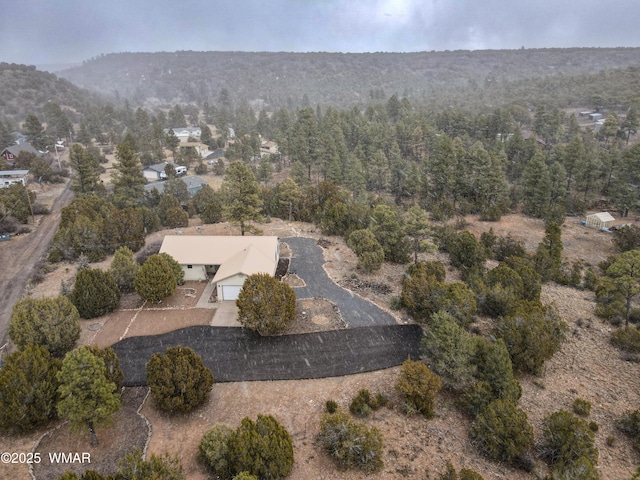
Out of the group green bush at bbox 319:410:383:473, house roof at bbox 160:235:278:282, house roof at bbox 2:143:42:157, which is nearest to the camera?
green bush at bbox 319:410:383:473

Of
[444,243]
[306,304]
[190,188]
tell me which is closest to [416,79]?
[190,188]

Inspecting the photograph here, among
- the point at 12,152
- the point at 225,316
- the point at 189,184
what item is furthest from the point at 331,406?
the point at 12,152

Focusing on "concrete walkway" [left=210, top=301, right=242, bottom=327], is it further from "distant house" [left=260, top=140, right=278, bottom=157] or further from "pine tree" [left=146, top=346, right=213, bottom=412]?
"distant house" [left=260, top=140, right=278, bottom=157]

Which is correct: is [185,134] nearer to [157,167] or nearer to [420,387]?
[157,167]

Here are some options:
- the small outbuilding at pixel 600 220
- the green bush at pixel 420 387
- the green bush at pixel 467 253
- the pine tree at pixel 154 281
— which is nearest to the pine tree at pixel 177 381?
the green bush at pixel 420 387

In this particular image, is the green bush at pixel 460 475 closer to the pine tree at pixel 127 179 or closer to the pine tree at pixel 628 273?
the pine tree at pixel 628 273

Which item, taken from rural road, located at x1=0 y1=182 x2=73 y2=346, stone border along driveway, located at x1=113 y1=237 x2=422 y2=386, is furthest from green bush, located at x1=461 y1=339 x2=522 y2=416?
rural road, located at x1=0 y1=182 x2=73 y2=346
